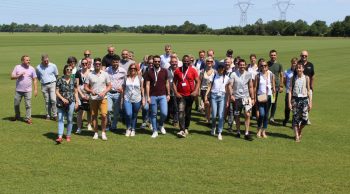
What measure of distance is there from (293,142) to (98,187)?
5.61m

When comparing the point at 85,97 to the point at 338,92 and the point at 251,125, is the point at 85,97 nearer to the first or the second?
the point at 251,125

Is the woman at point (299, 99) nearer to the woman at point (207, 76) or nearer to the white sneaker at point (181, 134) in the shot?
the woman at point (207, 76)

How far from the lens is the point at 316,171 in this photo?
8.38 metres

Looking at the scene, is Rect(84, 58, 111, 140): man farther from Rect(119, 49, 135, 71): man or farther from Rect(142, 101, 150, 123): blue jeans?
Rect(142, 101, 150, 123): blue jeans

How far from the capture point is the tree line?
421ft

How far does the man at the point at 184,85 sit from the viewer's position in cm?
1103

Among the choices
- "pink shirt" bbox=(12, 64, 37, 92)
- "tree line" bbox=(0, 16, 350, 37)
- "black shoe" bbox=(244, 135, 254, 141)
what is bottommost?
"black shoe" bbox=(244, 135, 254, 141)

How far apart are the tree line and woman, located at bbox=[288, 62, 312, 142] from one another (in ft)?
395

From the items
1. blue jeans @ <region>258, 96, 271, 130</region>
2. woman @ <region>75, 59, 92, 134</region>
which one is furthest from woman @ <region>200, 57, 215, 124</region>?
woman @ <region>75, 59, 92, 134</region>

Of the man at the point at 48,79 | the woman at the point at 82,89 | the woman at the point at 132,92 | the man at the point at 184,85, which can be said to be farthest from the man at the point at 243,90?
the man at the point at 48,79

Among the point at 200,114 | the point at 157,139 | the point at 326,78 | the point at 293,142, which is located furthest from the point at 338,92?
the point at 157,139

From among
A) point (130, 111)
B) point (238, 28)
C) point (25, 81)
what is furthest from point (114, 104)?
point (238, 28)

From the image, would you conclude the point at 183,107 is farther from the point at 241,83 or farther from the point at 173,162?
the point at 173,162

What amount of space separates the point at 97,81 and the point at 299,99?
5170mm
